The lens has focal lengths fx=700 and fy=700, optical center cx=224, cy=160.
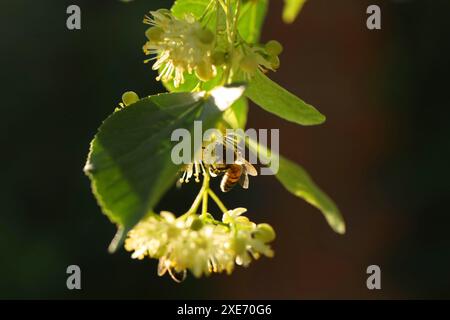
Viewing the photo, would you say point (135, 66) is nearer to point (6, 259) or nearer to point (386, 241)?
point (6, 259)

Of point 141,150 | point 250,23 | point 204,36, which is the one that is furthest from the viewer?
point 250,23

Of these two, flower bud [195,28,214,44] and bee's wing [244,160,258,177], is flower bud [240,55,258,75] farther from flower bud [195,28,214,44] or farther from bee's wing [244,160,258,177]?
bee's wing [244,160,258,177]

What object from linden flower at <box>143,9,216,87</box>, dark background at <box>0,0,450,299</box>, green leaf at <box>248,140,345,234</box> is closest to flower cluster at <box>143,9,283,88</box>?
linden flower at <box>143,9,216,87</box>

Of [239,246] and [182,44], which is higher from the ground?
[182,44]

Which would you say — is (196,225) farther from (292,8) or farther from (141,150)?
(292,8)

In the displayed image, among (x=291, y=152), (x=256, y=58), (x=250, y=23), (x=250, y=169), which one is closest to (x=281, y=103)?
(x=256, y=58)

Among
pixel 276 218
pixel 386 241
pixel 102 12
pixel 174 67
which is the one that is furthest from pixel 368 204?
pixel 174 67
